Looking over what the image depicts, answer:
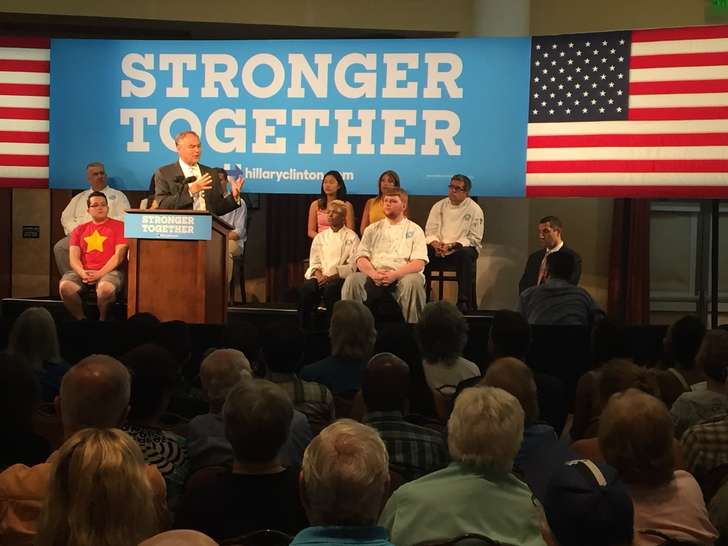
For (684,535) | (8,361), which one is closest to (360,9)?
(8,361)

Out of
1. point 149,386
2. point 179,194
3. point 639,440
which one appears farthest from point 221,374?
point 179,194

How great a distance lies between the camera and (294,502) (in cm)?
238

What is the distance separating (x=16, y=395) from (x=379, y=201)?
5380 mm

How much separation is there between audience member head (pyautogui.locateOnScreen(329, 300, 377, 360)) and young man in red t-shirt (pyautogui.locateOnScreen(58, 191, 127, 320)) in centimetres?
322

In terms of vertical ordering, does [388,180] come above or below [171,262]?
above

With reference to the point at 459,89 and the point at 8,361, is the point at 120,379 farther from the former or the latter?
the point at 459,89

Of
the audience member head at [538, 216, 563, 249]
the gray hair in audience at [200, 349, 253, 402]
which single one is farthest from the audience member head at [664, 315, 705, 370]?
the audience member head at [538, 216, 563, 249]

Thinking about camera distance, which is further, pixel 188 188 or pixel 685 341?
pixel 188 188

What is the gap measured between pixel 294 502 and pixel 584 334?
138 inches

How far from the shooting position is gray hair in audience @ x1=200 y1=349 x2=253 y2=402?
11.0 ft

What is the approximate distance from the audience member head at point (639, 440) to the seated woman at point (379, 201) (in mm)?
5273

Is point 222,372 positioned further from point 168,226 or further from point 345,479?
point 168,226

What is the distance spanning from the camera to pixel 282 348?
3.77 m

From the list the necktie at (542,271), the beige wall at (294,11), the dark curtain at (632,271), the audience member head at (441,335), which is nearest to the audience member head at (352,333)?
the audience member head at (441,335)
